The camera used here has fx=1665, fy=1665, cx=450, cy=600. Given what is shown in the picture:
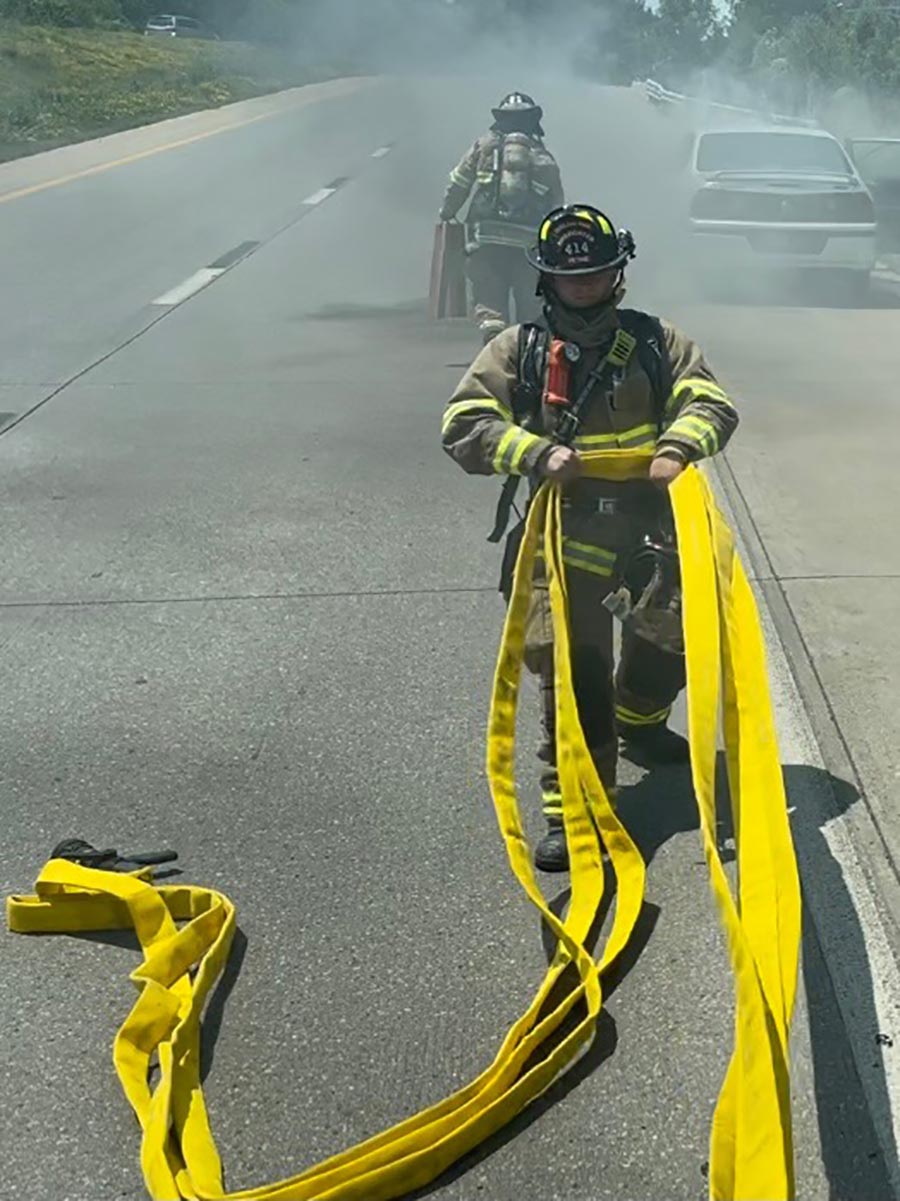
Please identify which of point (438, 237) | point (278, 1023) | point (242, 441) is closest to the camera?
point (278, 1023)

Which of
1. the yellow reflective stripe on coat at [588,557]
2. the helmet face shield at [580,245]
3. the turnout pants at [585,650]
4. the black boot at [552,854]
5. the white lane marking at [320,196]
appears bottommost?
the white lane marking at [320,196]

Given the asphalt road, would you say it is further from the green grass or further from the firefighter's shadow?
the green grass

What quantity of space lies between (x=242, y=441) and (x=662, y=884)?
5.82m

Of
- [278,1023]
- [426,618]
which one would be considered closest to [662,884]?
[278,1023]

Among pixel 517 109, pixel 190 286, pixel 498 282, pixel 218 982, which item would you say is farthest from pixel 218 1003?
pixel 190 286

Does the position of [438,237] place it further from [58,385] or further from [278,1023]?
[278,1023]

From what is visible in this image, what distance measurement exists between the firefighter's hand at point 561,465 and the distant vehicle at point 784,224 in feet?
37.3

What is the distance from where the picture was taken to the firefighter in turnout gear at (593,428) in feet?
14.8

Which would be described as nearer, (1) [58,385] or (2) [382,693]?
(2) [382,693]

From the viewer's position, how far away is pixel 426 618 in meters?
6.66

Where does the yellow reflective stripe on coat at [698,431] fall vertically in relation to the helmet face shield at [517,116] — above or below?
above

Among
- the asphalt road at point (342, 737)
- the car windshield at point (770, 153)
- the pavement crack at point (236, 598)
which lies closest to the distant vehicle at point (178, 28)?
the car windshield at point (770, 153)

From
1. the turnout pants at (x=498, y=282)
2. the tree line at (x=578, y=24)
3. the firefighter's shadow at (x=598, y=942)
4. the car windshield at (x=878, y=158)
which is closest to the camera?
the firefighter's shadow at (x=598, y=942)

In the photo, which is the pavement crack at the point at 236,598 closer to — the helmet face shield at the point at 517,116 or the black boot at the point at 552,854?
the black boot at the point at 552,854
